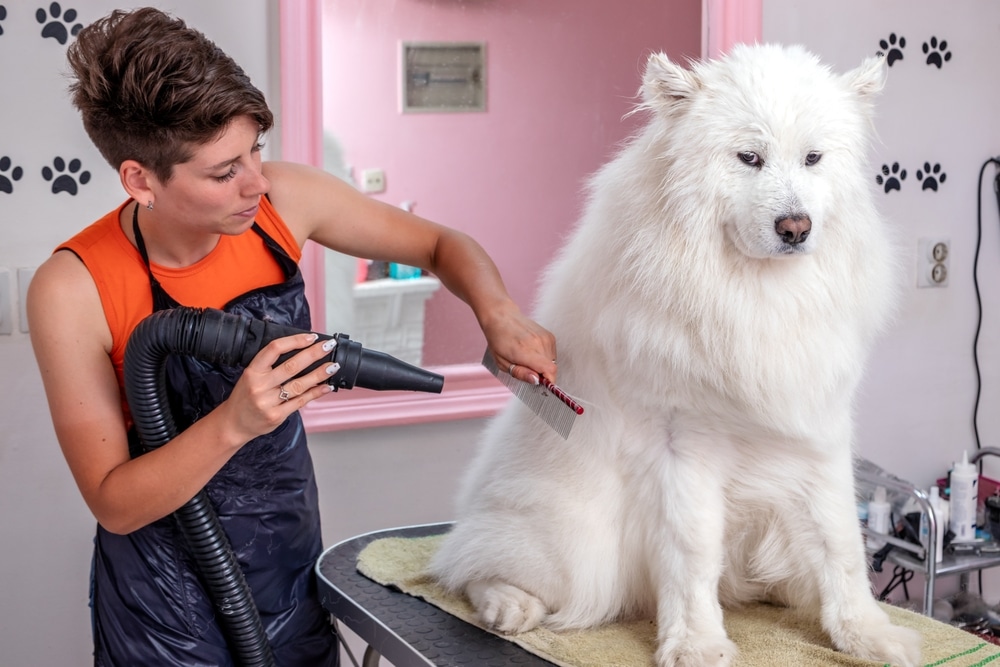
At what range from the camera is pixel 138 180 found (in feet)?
4.72

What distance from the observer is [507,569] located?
166 cm

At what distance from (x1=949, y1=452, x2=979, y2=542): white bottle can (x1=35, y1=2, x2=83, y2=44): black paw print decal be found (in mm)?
2938

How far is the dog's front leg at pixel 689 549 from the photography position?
57.5 inches

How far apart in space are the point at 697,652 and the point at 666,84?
2.82 ft

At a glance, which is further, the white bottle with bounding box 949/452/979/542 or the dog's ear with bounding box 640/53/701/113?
the white bottle with bounding box 949/452/979/542

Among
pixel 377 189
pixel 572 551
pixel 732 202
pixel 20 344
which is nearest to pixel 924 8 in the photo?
pixel 377 189

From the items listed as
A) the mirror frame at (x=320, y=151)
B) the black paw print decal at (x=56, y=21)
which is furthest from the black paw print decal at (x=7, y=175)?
the mirror frame at (x=320, y=151)

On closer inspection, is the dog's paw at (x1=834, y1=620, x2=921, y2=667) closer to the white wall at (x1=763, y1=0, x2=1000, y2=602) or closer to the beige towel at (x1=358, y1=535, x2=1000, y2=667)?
the beige towel at (x1=358, y1=535, x2=1000, y2=667)

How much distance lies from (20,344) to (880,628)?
86.5 inches

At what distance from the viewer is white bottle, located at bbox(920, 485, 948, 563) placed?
2812mm

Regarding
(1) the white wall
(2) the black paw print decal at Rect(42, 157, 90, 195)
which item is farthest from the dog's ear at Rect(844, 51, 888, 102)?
(2) the black paw print decal at Rect(42, 157, 90, 195)

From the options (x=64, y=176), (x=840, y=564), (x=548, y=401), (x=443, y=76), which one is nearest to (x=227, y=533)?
(x=548, y=401)

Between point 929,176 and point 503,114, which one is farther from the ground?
point 503,114

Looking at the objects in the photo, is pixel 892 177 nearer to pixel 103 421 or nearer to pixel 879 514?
pixel 879 514
